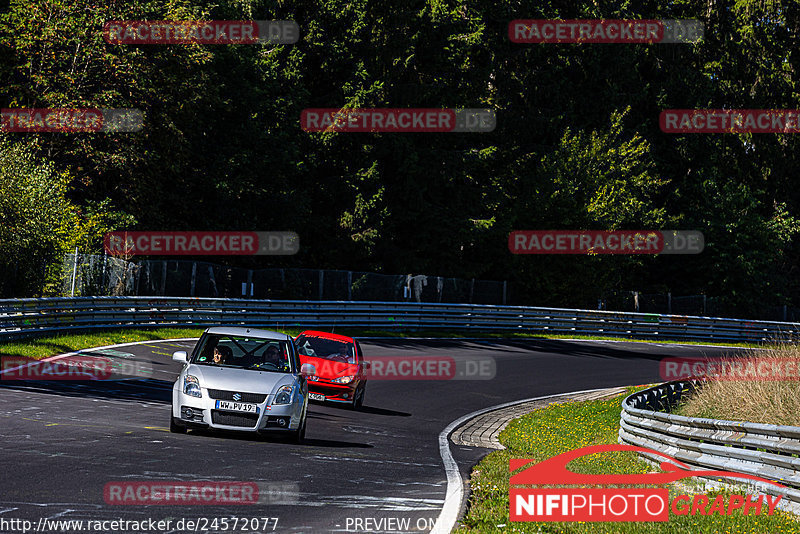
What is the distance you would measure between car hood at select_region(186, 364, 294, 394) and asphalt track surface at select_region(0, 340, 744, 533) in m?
0.73

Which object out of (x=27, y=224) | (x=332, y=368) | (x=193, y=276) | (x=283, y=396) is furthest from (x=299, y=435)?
(x=193, y=276)

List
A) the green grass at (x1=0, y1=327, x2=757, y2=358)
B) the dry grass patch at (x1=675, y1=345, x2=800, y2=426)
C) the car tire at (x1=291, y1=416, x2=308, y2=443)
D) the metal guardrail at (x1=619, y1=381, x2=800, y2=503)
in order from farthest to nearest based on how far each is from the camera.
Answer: the green grass at (x1=0, y1=327, x2=757, y2=358) → the dry grass patch at (x1=675, y1=345, x2=800, y2=426) → the car tire at (x1=291, y1=416, x2=308, y2=443) → the metal guardrail at (x1=619, y1=381, x2=800, y2=503)

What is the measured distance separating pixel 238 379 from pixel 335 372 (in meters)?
5.95

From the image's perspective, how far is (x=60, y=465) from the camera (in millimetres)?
9266

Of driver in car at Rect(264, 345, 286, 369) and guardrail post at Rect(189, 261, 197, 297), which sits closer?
driver in car at Rect(264, 345, 286, 369)

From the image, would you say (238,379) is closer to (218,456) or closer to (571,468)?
(218,456)

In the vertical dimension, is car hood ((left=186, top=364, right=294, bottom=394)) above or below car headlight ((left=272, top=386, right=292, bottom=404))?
above

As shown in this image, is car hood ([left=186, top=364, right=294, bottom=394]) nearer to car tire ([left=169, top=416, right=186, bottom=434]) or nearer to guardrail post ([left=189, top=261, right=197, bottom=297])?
car tire ([left=169, top=416, right=186, bottom=434])

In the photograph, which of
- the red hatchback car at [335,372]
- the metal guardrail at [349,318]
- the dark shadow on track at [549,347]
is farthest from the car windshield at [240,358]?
the dark shadow on track at [549,347]

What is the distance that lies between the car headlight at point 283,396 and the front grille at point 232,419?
0.39 metres

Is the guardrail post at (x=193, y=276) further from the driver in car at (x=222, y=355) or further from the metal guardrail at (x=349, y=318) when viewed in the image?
the driver in car at (x=222, y=355)

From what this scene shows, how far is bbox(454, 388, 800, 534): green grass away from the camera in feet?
25.4

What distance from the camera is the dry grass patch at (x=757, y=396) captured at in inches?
504

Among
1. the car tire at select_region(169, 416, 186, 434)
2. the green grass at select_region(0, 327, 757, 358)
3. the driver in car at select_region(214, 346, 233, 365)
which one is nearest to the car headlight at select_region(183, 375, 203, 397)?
the car tire at select_region(169, 416, 186, 434)
